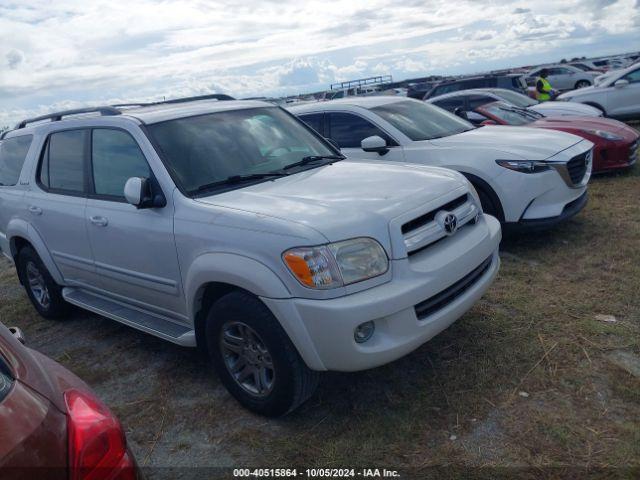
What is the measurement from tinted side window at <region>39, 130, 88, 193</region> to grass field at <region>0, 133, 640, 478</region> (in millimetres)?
1386

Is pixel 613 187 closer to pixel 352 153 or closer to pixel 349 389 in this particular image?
pixel 352 153

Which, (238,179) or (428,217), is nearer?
(428,217)

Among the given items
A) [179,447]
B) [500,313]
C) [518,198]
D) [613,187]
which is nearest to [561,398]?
[500,313]

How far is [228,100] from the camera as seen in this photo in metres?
4.97

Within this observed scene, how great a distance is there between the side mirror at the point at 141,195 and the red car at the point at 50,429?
1667 mm

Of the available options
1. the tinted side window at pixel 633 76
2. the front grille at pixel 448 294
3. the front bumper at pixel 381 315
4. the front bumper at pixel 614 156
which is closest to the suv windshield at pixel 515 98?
the tinted side window at pixel 633 76

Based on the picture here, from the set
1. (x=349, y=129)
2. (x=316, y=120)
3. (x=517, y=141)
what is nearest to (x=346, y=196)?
(x=517, y=141)

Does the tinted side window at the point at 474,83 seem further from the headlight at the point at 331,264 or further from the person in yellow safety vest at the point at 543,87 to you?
the headlight at the point at 331,264

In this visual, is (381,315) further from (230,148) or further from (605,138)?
(605,138)

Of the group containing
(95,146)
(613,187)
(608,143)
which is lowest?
(613,187)

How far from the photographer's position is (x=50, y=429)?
1601 mm

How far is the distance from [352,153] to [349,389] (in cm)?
367

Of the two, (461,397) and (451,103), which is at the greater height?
(451,103)

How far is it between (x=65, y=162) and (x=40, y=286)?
56.7 inches
